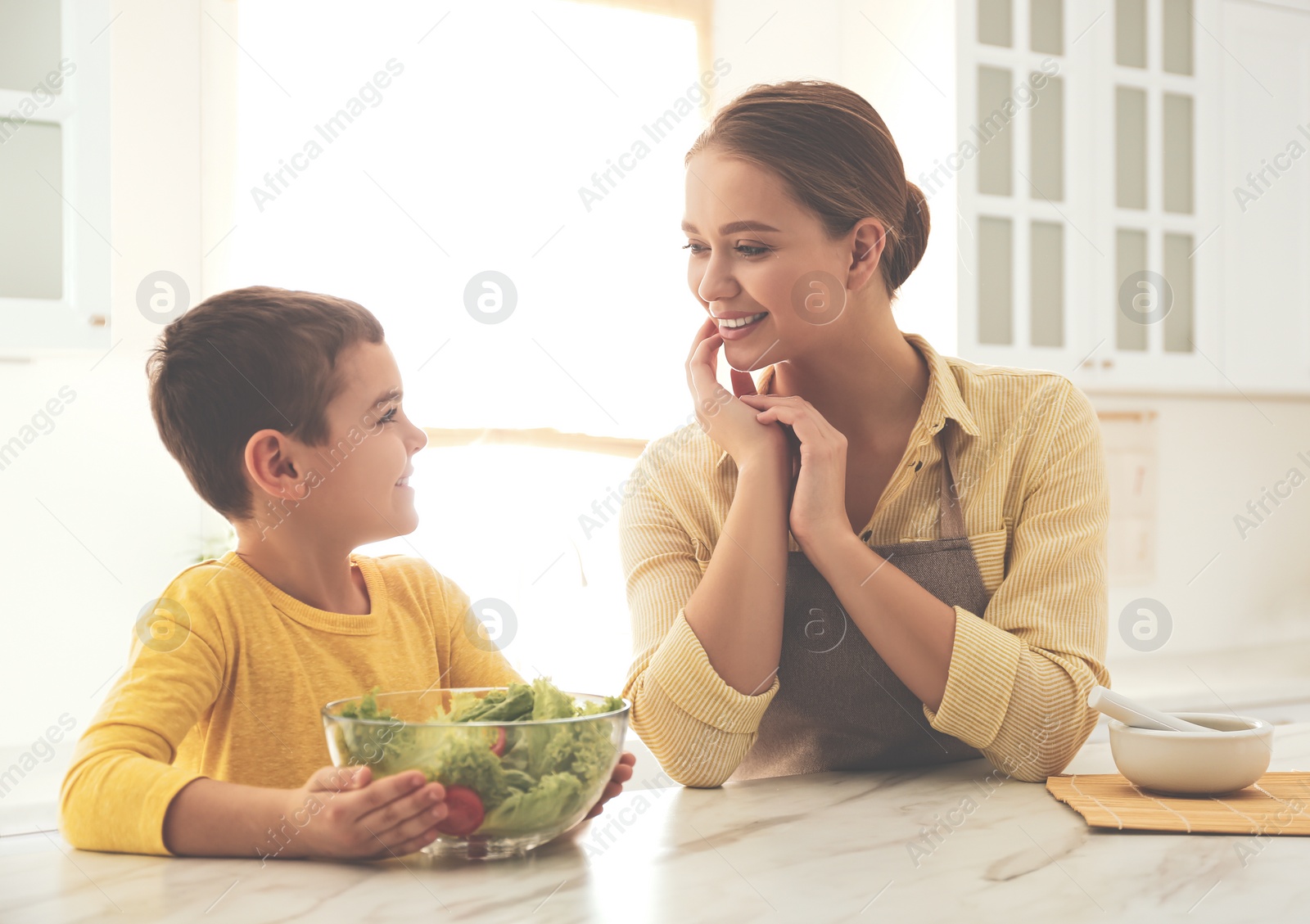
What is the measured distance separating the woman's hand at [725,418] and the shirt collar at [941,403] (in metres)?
0.04

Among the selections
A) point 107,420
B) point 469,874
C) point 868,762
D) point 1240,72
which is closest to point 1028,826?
point 868,762

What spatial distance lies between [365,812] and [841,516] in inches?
25.3

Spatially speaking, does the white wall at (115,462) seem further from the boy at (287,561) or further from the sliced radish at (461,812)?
the sliced radish at (461,812)

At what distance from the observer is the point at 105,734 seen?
2.74ft

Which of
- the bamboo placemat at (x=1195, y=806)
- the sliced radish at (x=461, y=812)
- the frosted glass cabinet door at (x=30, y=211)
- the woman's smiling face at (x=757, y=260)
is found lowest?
the bamboo placemat at (x=1195, y=806)

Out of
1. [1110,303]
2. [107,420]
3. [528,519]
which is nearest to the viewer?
[107,420]

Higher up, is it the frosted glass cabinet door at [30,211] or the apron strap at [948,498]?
the frosted glass cabinet door at [30,211]

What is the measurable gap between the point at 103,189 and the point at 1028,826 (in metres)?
2.22

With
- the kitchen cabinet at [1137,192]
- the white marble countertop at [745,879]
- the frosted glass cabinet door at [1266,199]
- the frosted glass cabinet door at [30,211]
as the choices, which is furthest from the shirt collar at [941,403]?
the frosted glass cabinet door at [1266,199]

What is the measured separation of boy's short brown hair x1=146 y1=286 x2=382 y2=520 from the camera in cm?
108

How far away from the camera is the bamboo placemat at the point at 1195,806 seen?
2.86 ft

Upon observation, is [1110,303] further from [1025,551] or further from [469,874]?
[469,874]

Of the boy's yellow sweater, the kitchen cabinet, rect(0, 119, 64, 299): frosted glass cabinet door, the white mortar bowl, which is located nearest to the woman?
the white mortar bowl

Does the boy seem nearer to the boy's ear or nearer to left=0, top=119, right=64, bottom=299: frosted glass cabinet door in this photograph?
the boy's ear
